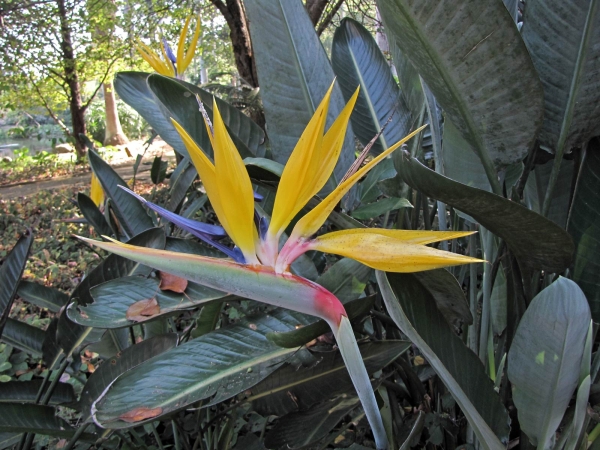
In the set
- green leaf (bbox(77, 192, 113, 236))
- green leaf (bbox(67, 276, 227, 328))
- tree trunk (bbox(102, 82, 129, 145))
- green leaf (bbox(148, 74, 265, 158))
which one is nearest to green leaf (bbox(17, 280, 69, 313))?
green leaf (bbox(77, 192, 113, 236))

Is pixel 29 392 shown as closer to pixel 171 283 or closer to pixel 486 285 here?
pixel 171 283

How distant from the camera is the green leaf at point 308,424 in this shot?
0.69 m

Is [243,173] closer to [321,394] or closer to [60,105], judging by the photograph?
[321,394]

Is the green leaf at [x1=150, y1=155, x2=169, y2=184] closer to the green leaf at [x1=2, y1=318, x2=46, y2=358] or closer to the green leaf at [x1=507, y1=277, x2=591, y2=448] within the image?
the green leaf at [x1=2, y1=318, x2=46, y2=358]

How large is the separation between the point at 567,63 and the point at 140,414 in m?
0.61

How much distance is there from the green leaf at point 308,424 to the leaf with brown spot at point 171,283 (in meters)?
0.26

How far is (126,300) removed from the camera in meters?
0.65

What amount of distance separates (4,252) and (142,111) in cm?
247

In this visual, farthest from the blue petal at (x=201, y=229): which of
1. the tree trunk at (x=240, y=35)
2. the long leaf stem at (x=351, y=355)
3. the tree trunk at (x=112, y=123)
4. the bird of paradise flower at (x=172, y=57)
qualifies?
the tree trunk at (x=112, y=123)

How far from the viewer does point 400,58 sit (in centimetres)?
86

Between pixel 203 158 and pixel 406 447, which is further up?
pixel 203 158

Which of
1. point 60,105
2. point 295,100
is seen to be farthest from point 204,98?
point 60,105

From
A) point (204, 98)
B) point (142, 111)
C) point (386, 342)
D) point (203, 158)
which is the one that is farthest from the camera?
point (142, 111)

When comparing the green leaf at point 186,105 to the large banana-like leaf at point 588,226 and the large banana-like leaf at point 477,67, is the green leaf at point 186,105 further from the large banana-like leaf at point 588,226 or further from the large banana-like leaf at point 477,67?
the large banana-like leaf at point 588,226
